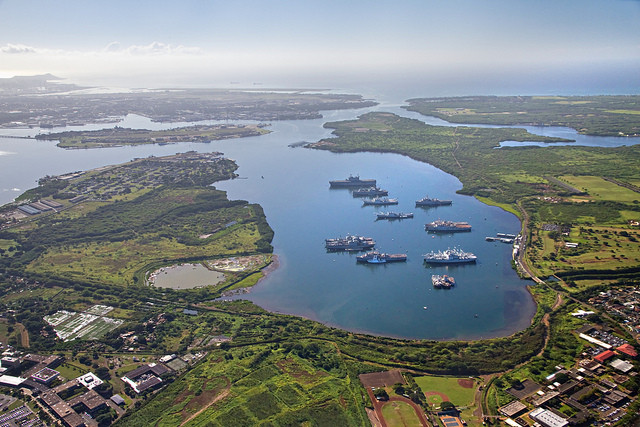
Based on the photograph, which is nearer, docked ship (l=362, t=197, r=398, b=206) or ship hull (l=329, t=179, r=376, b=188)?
docked ship (l=362, t=197, r=398, b=206)

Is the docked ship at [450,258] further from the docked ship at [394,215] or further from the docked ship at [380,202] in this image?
the docked ship at [380,202]

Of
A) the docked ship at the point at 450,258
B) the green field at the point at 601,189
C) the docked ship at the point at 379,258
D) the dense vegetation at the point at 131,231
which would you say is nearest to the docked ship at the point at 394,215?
the docked ship at the point at 379,258

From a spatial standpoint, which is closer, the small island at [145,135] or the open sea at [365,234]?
the open sea at [365,234]

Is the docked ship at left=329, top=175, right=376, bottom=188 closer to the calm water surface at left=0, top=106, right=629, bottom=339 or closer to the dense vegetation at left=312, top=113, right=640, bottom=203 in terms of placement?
the calm water surface at left=0, top=106, right=629, bottom=339

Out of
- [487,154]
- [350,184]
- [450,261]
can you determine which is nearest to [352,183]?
[350,184]

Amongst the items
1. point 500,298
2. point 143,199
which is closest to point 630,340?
point 500,298

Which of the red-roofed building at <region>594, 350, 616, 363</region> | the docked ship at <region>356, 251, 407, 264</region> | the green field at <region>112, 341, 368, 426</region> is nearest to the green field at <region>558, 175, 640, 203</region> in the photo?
the docked ship at <region>356, 251, 407, 264</region>

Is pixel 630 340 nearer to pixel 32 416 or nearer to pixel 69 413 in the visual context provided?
pixel 69 413

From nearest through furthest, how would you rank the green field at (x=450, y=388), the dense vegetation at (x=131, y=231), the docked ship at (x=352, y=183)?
the green field at (x=450, y=388)
the dense vegetation at (x=131, y=231)
the docked ship at (x=352, y=183)
